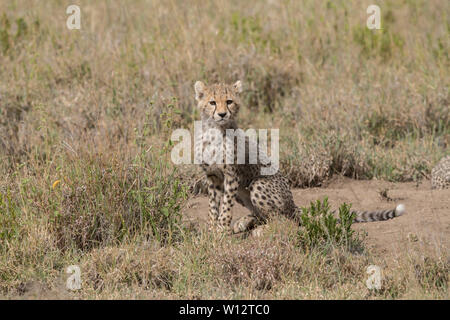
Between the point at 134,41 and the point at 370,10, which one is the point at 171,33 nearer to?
→ the point at 134,41

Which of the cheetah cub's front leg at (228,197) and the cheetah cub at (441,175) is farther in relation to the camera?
the cheetah cub at (441,175)

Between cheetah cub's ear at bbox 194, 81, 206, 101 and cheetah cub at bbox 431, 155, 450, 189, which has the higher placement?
cheetah cub's ear at bbox 194, 81, 206, 101

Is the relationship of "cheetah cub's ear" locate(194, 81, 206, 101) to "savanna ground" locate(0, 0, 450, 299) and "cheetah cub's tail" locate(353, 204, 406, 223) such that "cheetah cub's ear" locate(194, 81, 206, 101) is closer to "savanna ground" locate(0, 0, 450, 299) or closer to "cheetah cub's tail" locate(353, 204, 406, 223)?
"savanna ground" locate(0, 0, 450, 299)

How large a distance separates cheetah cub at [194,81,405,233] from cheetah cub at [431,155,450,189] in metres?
1.06

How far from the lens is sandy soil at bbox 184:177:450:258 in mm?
4770

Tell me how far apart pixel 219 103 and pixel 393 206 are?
1.74 m

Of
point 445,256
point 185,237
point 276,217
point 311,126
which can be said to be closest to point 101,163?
point 185,237

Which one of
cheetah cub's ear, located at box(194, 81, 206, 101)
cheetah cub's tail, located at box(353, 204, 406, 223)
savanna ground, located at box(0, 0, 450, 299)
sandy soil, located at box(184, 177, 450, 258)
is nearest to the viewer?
savanna ground, located at box(0, 0, 450, 299)

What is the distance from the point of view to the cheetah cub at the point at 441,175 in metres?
6.08

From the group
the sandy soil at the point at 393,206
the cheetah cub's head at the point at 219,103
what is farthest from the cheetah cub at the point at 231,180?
the sandy soil at the point at 393,206

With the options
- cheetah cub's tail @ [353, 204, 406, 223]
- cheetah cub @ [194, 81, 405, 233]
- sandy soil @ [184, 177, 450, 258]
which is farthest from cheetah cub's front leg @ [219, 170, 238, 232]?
cheetah cub's tail @ [353, 204, 406, 223]

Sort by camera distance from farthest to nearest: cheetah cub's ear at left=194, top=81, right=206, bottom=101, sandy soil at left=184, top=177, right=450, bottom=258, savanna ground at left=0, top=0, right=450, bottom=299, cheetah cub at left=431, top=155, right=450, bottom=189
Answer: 1. cheetah cub at left=431, top=155, right=450, bottom=189
2. cheetah cub's ear at left=194, top=81, right=206, bottom=101
3. sandy soil at left=184, top=177, right=450, bottom=258
4. savanna ground at left=0, top=0, right=450, bottom=299

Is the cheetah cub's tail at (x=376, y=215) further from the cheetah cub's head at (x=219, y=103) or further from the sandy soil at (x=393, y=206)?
the cheetah cub's head at (x=219, y=103)

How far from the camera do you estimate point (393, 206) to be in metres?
5.79
